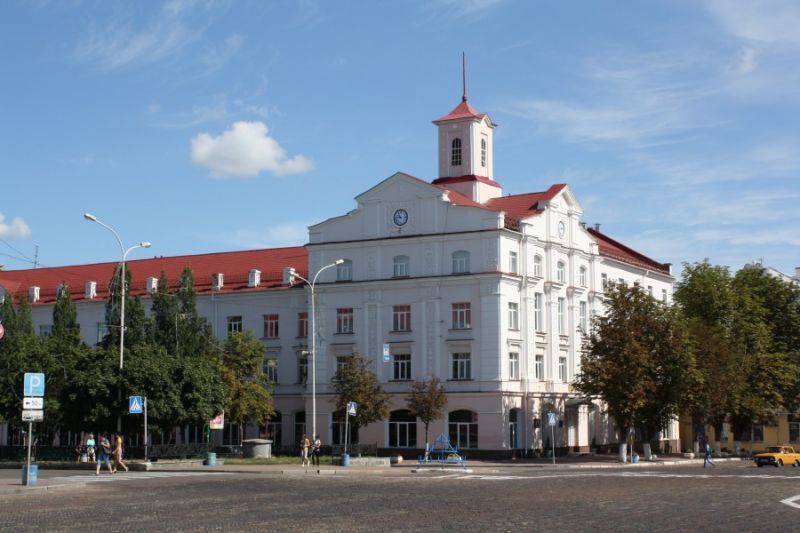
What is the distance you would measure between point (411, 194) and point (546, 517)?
46381mm

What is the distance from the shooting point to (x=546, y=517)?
971 inches

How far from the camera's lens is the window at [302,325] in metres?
74.8

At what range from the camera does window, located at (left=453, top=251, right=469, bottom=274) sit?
6800cm

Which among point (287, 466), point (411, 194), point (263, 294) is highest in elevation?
point (411, 194)

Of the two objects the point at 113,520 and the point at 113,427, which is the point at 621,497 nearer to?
the point at 113,520

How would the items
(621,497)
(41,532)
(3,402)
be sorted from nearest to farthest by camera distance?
(41,532) → (621,497) → (3,402)

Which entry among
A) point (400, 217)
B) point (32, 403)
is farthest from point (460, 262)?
point (32, 403)

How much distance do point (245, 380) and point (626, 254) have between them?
3533cm

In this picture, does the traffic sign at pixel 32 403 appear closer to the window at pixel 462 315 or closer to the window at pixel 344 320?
the window at pixel 462 315

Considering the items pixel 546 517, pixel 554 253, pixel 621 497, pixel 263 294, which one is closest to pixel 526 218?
pixel 554 253

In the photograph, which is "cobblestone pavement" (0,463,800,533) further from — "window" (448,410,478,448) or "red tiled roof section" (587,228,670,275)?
"red tiled roof section" (587,228,670,275)

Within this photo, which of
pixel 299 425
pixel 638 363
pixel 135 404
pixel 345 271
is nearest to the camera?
pixel 135 404

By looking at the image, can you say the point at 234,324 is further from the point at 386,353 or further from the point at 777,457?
the point at 777,457

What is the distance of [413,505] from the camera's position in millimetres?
28562
